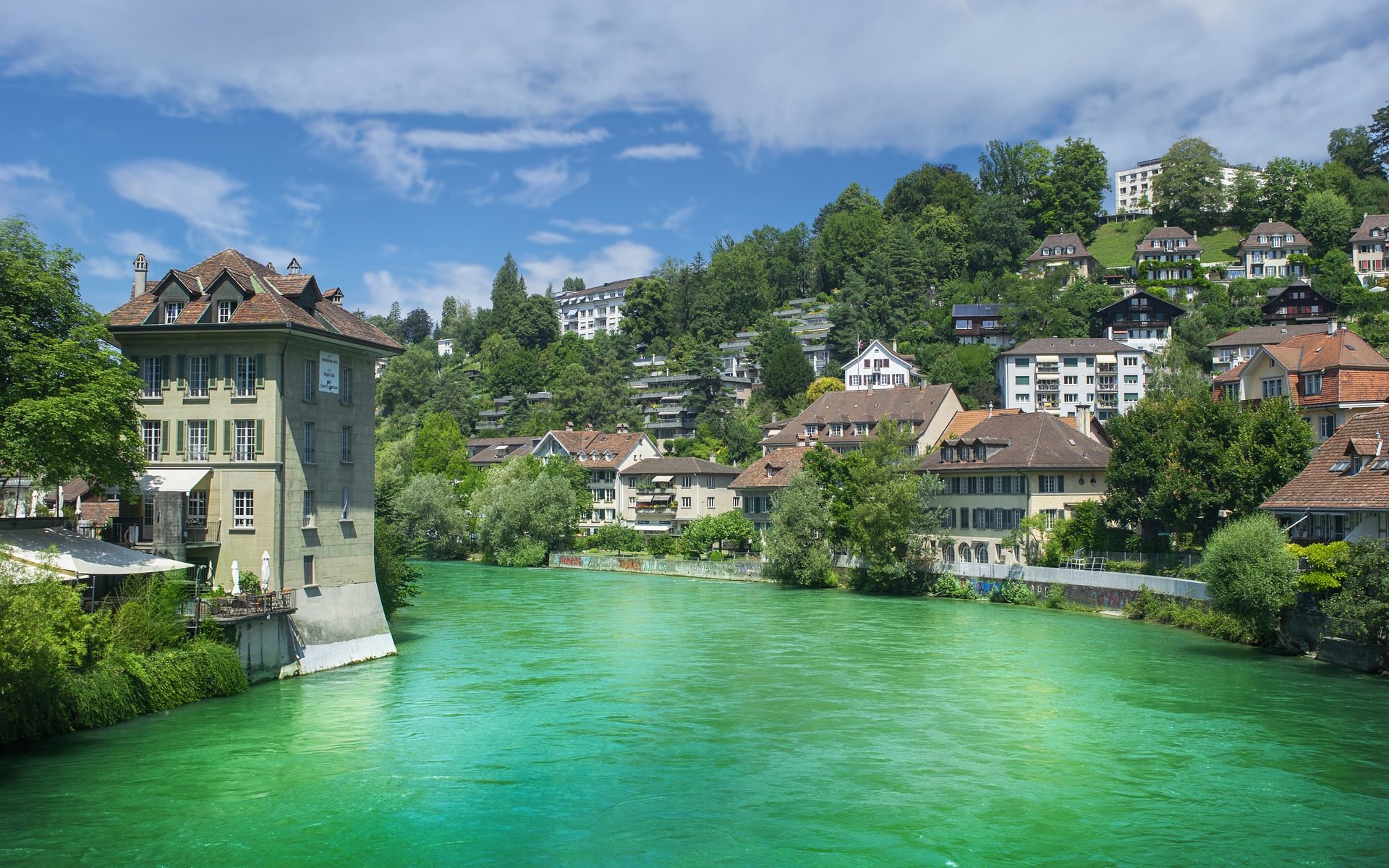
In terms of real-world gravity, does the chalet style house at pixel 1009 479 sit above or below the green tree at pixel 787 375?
below

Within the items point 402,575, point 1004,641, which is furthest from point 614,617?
point 1004,641

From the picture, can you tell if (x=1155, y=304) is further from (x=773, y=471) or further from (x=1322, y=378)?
(x=1322, y=378)

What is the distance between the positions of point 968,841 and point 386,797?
10.7 metres

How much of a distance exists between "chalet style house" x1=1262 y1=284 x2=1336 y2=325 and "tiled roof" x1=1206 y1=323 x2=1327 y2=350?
6.48m

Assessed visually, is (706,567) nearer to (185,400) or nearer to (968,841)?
(185,400)

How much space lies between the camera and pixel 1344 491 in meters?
37.2

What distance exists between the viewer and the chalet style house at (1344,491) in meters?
35.8

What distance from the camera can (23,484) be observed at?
54.4m

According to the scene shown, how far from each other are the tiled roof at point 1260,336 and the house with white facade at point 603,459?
50.0 m

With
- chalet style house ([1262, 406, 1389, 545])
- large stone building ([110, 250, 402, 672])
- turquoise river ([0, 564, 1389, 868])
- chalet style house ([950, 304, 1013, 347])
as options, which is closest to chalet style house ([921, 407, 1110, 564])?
chalet style house ([1262, 406, 1389, 545])

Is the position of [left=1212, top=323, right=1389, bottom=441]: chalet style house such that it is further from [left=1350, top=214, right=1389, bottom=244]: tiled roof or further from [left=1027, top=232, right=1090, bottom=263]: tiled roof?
[left=1027, top=232, right=1090, bottom=263]: tiled roof

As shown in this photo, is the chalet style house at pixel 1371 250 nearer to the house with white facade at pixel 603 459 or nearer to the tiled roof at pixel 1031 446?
the tiled roof at pixel 1031 446

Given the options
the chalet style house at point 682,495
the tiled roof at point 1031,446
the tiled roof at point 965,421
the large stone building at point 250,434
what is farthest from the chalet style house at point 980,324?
the large stone building at point 250,434

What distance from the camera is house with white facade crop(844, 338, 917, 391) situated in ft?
360
